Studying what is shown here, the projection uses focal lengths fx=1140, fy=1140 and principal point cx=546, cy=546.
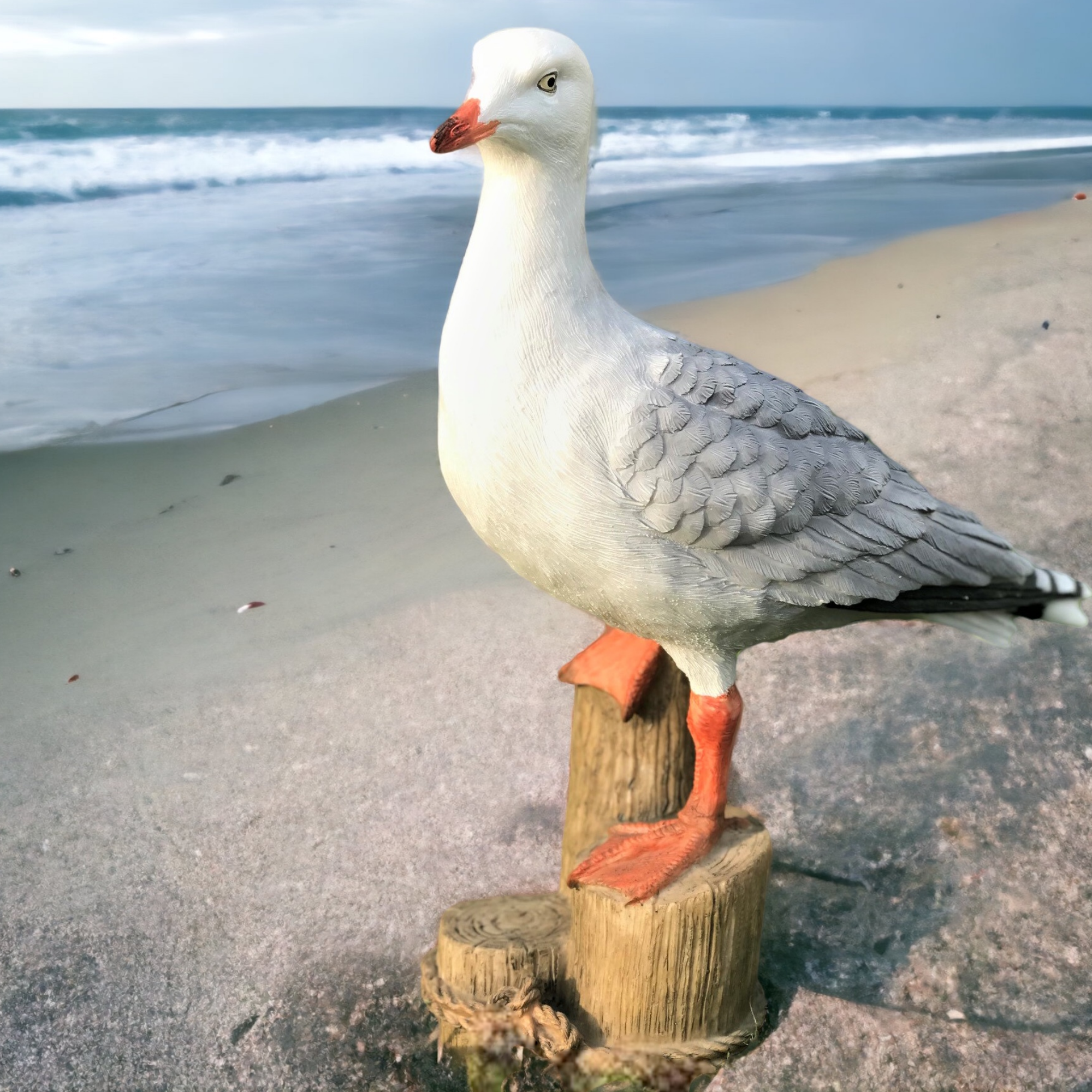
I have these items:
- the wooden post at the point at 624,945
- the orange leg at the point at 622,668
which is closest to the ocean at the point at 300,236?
the orange leg at the point at 622,668

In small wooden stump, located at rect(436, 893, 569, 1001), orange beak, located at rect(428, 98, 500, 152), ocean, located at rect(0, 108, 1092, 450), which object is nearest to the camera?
orange beak, located at rect(428, 98, 500, 152)

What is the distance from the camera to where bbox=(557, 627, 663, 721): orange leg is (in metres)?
2.76

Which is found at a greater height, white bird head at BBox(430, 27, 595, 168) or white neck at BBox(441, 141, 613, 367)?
white bird head at BBox(430, 27, 595, 168)

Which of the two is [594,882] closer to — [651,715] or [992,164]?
[651,715]

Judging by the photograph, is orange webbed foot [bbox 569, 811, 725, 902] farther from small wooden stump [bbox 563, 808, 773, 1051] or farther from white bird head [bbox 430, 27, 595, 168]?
white bird head [bbox 430, 27, 595, 168]

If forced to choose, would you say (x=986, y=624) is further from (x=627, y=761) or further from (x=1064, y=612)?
(x=627, y=761)

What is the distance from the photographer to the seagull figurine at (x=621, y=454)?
2148 mm

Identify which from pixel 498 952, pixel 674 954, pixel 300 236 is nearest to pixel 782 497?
pixel 674 954

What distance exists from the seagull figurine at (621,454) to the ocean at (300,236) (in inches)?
8.9

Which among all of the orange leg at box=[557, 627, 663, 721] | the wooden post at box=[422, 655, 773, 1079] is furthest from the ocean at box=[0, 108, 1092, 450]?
the wooden post at box=[422, 655, 773, 1079]

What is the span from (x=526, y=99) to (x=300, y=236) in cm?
1114

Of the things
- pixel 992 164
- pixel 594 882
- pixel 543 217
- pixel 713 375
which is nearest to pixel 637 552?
pixel 713 375

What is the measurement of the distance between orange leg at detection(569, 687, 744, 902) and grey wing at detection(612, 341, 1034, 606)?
367 mm

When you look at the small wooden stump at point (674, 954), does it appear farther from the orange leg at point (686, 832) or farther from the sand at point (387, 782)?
the sand at point (387, 782)
